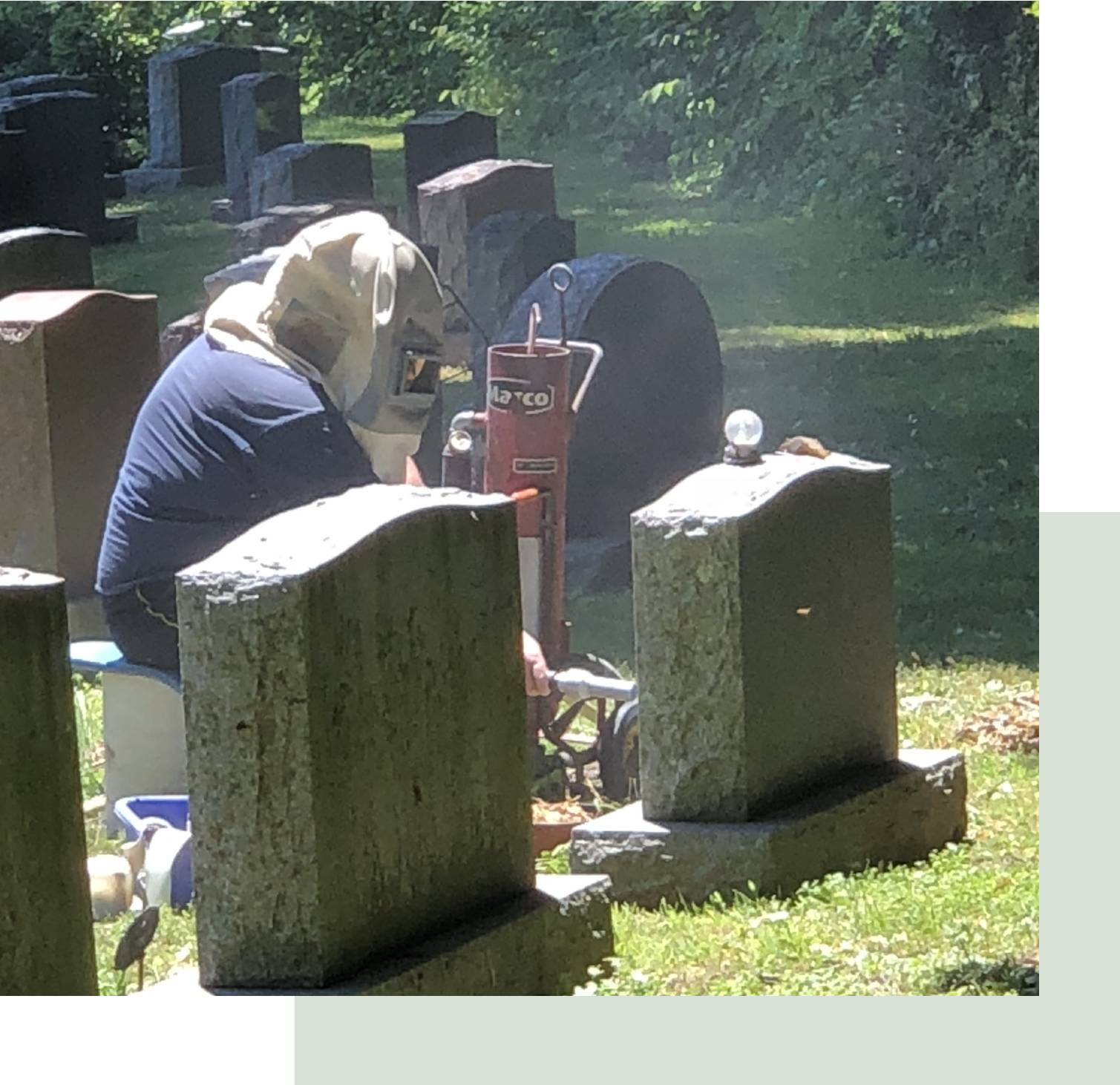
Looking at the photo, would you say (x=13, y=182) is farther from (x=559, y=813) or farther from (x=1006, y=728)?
(x=559, y=813)

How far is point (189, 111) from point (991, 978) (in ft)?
29.5

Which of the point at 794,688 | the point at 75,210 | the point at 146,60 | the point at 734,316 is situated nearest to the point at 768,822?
the point at 794,688

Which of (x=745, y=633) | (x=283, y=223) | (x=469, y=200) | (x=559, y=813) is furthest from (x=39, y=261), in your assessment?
(x=745, y=633)

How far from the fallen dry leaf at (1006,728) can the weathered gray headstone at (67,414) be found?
270 cm

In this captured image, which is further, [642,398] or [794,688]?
[642,398]

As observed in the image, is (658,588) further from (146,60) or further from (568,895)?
(146,60)

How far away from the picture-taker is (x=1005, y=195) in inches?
→ 434

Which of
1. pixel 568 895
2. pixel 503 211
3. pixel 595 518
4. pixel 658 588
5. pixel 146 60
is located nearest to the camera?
pixel 568 895

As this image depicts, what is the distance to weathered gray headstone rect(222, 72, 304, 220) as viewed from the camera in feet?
37.6

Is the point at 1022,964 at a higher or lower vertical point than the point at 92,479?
lower

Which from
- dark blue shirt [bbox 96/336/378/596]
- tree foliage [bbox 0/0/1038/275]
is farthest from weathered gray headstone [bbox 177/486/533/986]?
tree foliage [bbox 0/0/1038/275]

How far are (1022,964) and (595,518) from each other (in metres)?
3.85

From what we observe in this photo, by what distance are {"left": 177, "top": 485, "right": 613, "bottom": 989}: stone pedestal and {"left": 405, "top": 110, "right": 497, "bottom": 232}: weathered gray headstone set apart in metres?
7.28

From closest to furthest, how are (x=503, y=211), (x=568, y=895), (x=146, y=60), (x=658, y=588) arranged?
(x=568, y=895) → (x=658, y=588) → (x=503, y=211) → (x=146, y=60)
